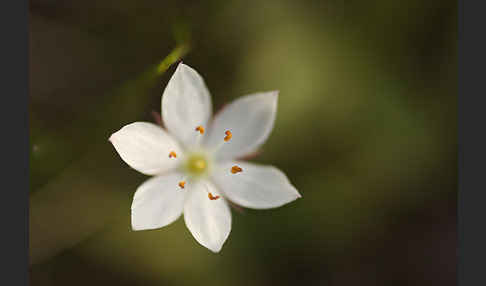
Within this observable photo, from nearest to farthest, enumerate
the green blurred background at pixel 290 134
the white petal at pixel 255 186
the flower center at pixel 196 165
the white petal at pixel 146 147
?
the white petal at pixel 146 147, the white petal at pixel 255 186, the flower center at pixel 196 165, the green blurred background at pixel 290 134

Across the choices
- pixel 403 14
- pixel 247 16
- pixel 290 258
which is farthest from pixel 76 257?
pixel 403 14

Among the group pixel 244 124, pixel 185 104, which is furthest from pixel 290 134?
pixel 185 104

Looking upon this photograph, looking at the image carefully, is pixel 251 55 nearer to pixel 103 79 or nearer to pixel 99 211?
pixel 103 79

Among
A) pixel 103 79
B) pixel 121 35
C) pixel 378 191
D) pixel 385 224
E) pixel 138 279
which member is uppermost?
pixel 121 35

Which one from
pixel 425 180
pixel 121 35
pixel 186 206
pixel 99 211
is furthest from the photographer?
pixel 425 180

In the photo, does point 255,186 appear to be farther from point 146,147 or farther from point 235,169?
point 146,147

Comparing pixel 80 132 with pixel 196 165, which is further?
pixel 80 132

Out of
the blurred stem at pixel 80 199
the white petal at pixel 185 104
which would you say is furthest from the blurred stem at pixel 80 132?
the white petal at pixel 185 104

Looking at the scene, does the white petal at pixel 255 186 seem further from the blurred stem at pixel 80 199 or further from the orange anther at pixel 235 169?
the blurred stem at pixel 80 199
